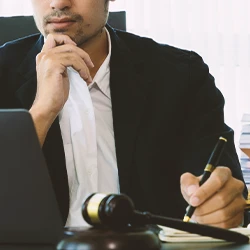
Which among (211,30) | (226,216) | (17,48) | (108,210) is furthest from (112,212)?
(211,30)

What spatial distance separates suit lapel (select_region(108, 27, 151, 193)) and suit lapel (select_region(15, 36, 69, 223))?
0.53ft

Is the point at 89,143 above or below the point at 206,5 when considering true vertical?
Result: below

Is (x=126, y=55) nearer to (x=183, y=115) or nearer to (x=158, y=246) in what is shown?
(x=183, y=115)

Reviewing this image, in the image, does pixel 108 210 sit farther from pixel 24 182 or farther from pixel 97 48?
pixel 97 48

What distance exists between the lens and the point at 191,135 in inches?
72.1

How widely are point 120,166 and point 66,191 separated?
0.18 m

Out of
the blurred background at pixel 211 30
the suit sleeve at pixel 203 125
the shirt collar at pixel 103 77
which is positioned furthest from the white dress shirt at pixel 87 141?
the blurred background at pixel 211 30

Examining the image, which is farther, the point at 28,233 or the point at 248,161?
the point at 248,161

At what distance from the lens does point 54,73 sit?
167cm

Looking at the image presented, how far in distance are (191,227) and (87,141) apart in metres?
0.84

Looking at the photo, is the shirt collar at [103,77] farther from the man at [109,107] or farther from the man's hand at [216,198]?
the man's hand at [216,198]

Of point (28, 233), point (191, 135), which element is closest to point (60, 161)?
point (191, 135)

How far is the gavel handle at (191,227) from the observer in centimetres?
87

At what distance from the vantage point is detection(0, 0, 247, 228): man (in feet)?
5.50
